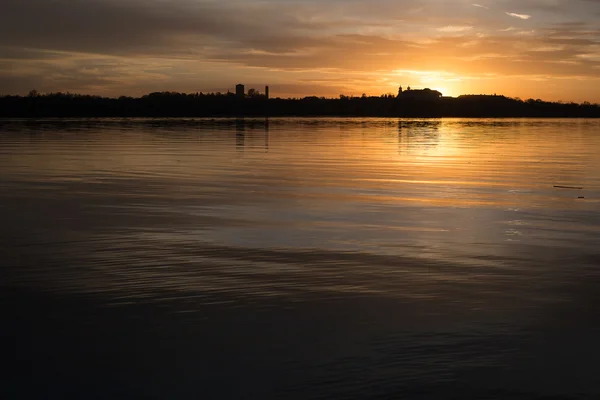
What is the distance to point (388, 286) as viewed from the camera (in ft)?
34.3

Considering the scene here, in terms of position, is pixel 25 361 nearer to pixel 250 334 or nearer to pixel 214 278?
pixel 250 334

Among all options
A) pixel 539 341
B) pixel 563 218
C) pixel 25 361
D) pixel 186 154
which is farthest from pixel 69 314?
pixel 186 154

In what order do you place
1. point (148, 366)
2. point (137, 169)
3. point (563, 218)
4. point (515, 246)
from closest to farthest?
point (148, 366) < point (515, 246) < point (563, 218) < point (137, 169)

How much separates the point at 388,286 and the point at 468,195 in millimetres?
11191

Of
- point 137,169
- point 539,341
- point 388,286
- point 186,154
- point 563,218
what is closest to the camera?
point 539,341

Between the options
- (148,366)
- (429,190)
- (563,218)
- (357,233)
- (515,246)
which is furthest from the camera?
(429,190)

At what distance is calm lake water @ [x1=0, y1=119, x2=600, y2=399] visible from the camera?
23.5ft

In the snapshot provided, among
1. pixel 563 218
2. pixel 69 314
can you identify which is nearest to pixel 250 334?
pixel 69 314

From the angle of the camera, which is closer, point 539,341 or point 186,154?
point 539,341

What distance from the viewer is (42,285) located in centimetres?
1046

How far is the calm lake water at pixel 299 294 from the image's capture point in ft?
23.5

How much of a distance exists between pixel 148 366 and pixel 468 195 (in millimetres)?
15162

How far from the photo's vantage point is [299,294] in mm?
10039

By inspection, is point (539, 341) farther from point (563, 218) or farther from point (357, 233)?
point (563, 218)
